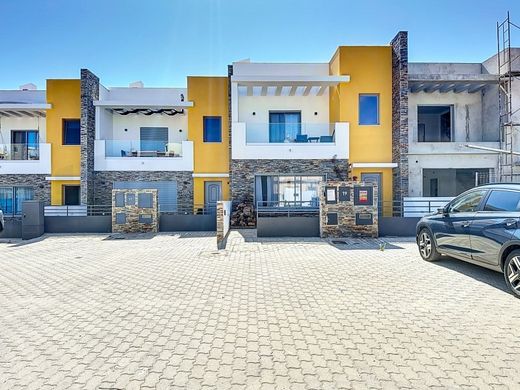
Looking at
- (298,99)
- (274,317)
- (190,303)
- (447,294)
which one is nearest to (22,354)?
(190,303)

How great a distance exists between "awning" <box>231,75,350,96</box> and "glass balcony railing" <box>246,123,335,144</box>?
196cm

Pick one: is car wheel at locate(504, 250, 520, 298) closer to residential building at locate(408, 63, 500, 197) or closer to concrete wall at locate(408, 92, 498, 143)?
residential building at locate(408, 63, 500, 197)

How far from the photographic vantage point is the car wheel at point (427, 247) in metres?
8.03

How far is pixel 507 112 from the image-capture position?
619 inches

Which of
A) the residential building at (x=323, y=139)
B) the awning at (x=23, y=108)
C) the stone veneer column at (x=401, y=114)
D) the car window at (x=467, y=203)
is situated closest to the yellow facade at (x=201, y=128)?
the residential building at (x=323, y=139)

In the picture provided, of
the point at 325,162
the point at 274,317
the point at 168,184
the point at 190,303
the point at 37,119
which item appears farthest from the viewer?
the point at 37,119

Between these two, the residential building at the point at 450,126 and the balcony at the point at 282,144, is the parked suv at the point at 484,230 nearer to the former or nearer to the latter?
the balcony at the point at 282,144

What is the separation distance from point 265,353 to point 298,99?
16299 mm

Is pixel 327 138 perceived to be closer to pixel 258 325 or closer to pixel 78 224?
pixel 78 224

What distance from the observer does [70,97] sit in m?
18.1

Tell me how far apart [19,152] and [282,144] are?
1493 centimetres

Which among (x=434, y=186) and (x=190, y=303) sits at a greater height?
(x=434, y=186)

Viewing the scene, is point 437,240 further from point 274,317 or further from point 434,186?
point 434,186

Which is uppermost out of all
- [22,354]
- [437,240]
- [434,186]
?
[434,186]
